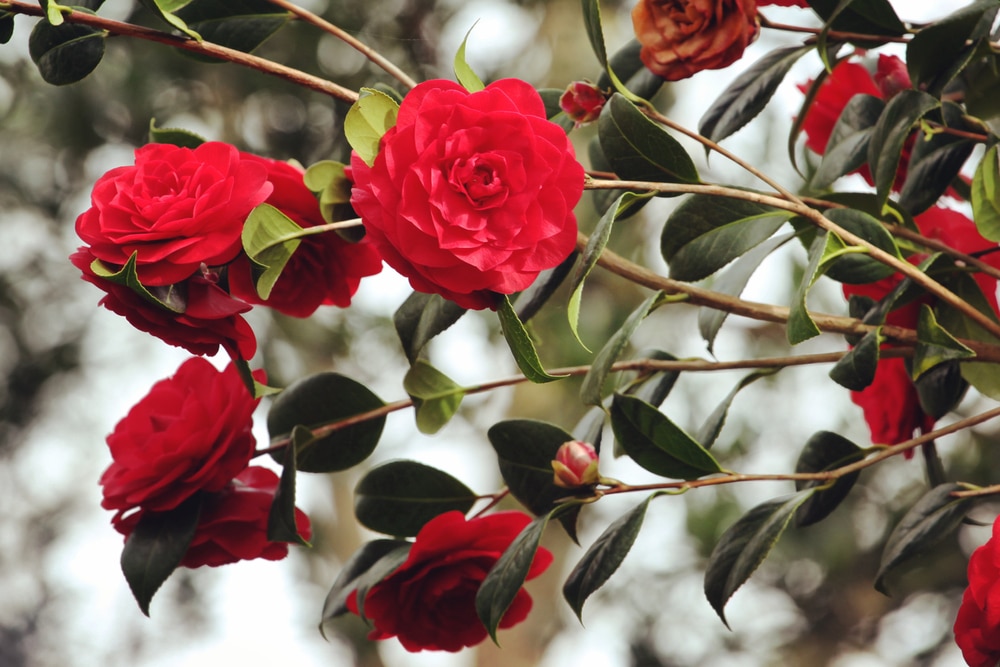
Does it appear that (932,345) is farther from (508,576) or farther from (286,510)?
(286,510)

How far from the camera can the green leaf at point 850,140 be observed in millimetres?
623

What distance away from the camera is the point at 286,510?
55 cm

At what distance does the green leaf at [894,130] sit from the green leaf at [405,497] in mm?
325

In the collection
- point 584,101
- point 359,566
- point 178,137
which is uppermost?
point 584,101

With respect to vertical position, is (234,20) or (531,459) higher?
(234,20)

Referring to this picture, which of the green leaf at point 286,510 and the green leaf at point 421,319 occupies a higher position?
the green leaf at point 421,319

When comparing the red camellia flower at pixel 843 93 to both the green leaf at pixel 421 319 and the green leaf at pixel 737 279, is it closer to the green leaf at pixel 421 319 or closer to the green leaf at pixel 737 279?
the green leaf at pixel 737 279

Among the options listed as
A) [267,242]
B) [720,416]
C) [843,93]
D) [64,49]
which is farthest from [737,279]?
A: [64,49]

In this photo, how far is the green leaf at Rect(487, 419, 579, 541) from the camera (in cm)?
58

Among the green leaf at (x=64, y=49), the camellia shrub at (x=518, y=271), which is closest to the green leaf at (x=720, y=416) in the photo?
the camellia shrub at (x=518, y=271)

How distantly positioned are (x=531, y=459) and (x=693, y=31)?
10.5 inches

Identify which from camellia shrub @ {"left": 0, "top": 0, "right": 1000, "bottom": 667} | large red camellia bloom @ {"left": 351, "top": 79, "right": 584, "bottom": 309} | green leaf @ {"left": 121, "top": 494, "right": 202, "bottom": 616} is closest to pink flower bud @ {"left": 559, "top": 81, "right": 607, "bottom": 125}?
camellia shrub @ {"left": 0, "top": 0, "right": 1000, "bottom": 667}

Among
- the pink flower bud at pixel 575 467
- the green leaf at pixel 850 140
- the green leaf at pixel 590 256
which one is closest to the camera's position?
the green leaf at pixel 590 256

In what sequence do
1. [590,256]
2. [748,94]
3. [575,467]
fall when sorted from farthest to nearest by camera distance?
[748,94]
[575,467]
[590,256]
